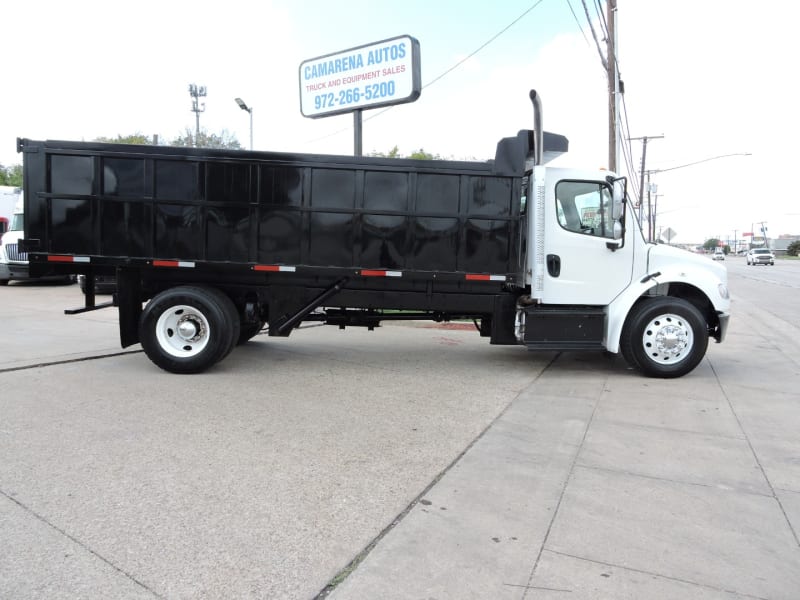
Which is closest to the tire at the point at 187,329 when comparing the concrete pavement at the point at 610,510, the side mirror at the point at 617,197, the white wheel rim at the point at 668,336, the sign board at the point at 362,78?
the concrete pavement at the point at 610,510

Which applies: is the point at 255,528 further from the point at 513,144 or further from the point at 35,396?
the point at 513,144

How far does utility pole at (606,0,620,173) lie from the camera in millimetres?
17188

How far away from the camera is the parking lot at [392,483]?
287 cm

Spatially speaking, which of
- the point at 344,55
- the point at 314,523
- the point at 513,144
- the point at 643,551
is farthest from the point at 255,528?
the point at 344,55

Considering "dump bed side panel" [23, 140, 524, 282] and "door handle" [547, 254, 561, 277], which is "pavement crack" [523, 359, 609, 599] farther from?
"dump bed side panel" [23, 140, 524, 282]

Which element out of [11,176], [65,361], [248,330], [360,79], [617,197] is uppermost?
[11,176]

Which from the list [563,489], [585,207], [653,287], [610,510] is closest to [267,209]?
[585,207]

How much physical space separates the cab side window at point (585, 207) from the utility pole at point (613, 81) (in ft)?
35.7

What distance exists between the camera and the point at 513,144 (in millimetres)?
6926

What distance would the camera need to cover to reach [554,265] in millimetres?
7195

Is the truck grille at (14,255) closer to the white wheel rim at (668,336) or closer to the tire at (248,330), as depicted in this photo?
the tire at (248,330)

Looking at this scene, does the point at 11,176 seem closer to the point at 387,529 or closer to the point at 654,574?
the point at 387,529

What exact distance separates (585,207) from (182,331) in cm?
517

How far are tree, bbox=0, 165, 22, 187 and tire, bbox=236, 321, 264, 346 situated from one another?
172ft
